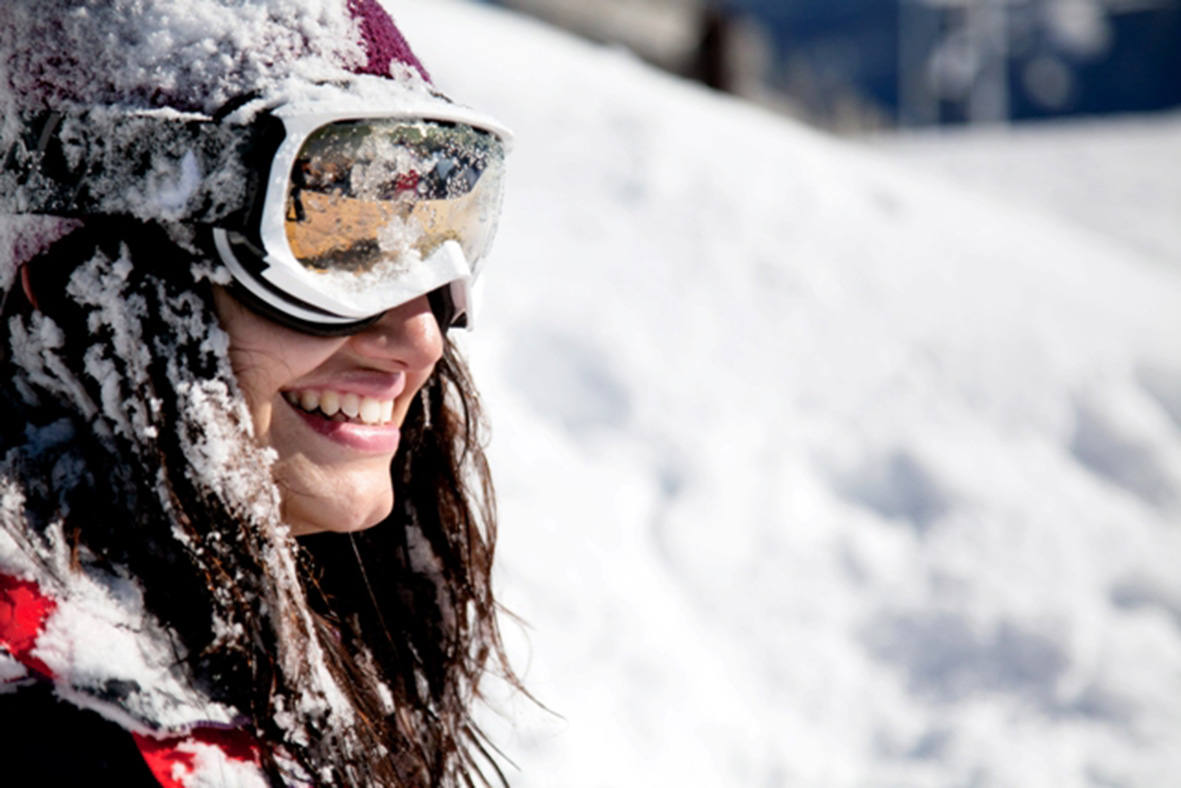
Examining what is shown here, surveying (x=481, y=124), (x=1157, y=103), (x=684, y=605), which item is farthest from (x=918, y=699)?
(x=1157, y=103)

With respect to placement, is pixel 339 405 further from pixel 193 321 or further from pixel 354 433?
pixel 193 321

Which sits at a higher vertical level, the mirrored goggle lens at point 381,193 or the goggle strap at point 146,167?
the goggle strap at point 146,167

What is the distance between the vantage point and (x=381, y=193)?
144 cm

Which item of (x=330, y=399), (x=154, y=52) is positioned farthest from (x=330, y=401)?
(x=154, y=52)

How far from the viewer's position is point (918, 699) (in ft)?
9.98

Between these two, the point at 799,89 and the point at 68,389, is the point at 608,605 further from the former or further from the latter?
the point at 799,89

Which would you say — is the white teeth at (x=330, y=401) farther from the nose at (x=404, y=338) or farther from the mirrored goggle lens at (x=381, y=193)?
Result: the mirrored goggle lens at (x=381, y=193)

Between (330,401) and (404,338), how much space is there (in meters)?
0.13

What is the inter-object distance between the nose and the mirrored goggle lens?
71 millimetres

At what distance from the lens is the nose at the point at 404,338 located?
58.3 inches

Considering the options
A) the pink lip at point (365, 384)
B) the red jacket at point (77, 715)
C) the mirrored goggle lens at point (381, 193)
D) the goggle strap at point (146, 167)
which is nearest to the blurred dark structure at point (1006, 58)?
the mirrored goggle lens at point (381, 193)

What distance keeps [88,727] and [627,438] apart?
2443 millimetres

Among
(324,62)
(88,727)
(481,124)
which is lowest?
(88,727)

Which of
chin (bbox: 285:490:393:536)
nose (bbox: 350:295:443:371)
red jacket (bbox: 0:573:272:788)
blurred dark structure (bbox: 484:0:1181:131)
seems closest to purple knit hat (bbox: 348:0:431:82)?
nose (bbox: 350:295:443:371)
